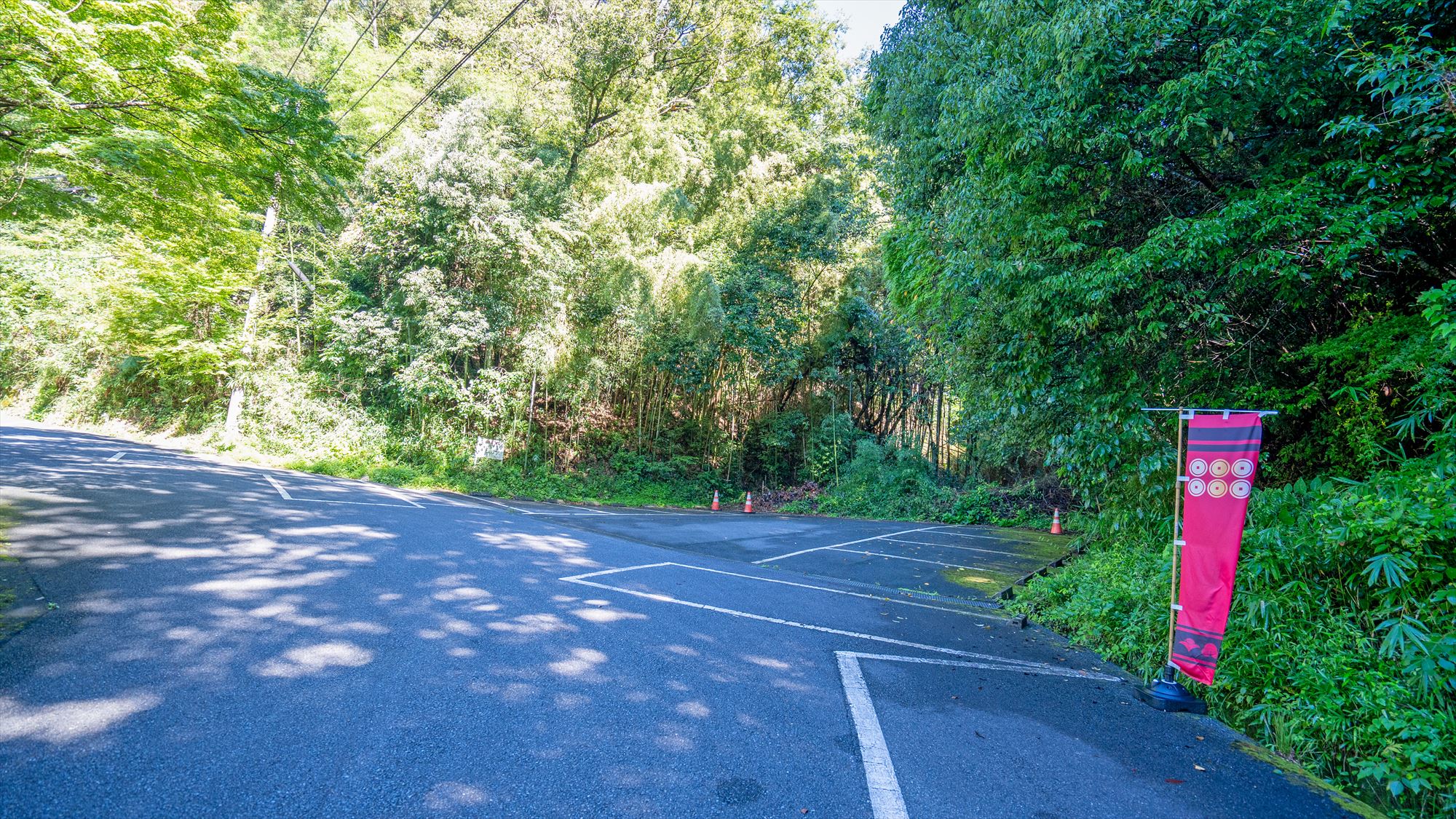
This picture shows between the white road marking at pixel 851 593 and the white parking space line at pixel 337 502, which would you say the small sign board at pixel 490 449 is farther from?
the white road marking at pixel 851 593

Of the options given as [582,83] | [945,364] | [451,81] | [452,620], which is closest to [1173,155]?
[945,364]

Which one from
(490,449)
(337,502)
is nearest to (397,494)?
(337,502)

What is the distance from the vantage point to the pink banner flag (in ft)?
11.2

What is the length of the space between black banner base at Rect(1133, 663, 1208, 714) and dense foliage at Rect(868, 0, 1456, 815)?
0.18 metres

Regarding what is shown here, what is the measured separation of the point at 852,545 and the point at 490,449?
8.06 m

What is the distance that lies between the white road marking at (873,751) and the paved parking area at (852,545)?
330 centimetres

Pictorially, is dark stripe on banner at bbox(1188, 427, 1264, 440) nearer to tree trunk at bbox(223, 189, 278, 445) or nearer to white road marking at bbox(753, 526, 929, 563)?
white road marking at bbox(753, 526, 929, 563)

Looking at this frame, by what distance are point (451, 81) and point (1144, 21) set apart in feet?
57.0

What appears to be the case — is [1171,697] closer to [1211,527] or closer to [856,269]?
[1211,527]

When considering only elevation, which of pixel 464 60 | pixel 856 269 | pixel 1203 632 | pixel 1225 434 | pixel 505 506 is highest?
pixel 464 60

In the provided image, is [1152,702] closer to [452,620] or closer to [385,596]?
[452,620]

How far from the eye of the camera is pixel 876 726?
3020 mm

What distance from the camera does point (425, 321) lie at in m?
13.9

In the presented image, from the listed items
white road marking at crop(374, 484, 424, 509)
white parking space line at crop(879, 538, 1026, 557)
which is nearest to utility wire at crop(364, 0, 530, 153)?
white road marking at crop(374, 484, 424, 509)
